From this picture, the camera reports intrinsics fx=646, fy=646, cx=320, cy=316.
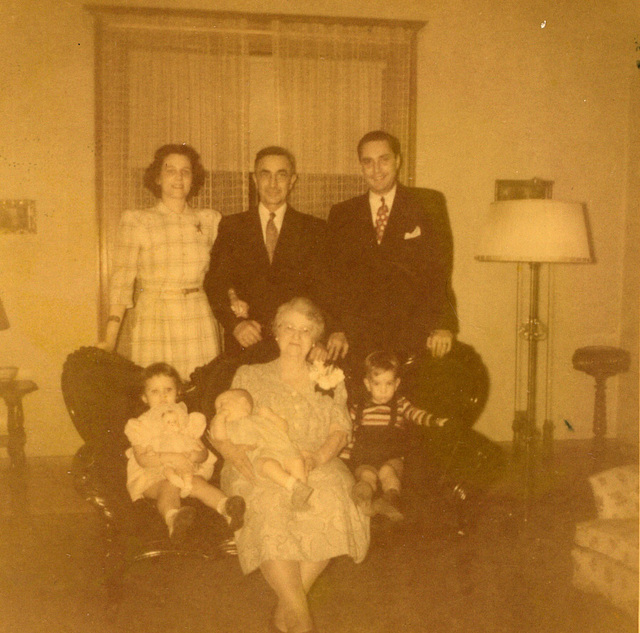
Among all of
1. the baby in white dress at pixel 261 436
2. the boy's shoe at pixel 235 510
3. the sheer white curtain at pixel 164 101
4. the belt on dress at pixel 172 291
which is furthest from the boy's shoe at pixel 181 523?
the sheer white curtain at pixel 164 101

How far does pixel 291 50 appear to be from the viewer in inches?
143

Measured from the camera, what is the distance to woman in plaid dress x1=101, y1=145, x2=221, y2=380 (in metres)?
2.85

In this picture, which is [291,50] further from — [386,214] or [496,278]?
[496,278]

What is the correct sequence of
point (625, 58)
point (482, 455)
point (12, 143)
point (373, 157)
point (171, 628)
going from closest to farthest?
point (171, 628) < point (482, 455) < point (373, 157) < point (12, 143) < point (625, 58)

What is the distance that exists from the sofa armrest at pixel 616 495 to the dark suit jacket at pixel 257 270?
4.43 feet

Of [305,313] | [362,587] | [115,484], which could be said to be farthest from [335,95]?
[362,587]

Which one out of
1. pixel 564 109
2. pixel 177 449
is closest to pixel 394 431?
pixel 177 449

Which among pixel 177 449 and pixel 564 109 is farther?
pixel 564 109

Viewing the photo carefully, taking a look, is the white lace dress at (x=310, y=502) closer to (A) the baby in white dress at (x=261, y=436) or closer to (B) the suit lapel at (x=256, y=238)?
(A) the baby in white dress at (x=261, y=436)

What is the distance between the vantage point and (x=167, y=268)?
286 centimetres

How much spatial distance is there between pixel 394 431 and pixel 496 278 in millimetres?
1849

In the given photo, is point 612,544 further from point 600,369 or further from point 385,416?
point 600,369

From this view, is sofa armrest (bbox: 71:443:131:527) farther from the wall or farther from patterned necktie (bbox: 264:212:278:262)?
the wall

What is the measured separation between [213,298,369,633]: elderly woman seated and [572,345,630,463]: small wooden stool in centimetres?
199
